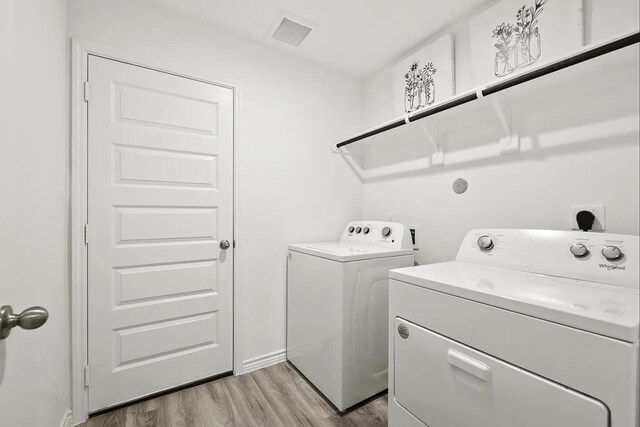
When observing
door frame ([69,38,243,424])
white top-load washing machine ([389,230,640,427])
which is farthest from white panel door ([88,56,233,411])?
white top-load washing machine ([389,230,640,427])

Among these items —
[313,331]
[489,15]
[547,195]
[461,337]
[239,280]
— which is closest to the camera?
[461,337]

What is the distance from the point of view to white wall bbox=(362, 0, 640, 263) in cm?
106

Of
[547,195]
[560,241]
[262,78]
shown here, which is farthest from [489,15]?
[262,78]

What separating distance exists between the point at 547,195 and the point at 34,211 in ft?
6.82

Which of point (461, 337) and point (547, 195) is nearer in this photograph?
point (461, 337)

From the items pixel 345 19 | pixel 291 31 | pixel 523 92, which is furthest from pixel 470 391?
pixel 291 31

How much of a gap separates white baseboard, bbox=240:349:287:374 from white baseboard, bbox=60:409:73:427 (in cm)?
89

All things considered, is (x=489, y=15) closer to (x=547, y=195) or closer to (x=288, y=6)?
(x=547, y=195)

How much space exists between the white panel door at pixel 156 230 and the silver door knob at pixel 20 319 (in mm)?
1103

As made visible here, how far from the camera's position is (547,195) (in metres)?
1.28

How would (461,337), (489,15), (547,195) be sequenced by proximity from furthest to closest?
(489,15), (547,195), (461,337)

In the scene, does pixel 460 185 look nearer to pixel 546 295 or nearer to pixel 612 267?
pixel 612 267

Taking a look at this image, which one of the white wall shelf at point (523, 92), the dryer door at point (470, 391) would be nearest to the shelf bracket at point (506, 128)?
the white wall shelf at point (523, 92)

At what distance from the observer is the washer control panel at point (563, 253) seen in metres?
0.92
